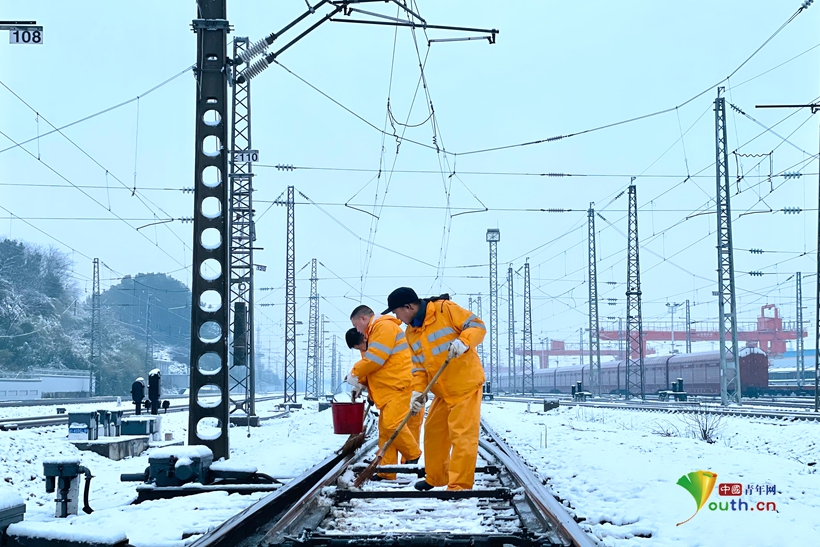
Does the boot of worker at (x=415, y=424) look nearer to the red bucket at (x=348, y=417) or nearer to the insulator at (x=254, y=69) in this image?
the red bucket at (x=348, y=417)

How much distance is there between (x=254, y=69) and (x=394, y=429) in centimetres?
593

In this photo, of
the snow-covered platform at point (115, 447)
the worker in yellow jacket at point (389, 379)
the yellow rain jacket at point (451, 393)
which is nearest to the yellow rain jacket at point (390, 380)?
the worker in yellow jacket at point (389, 379)

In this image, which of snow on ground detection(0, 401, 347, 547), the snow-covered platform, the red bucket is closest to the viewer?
snow on ground detection(0, 401, 347, 547)

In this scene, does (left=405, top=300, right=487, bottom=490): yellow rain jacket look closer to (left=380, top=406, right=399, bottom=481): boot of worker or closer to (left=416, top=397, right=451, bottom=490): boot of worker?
(left=416, top=397, right=451, bottom=490): boot of worker

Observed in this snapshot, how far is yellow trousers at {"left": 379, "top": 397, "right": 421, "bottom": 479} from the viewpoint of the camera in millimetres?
8594

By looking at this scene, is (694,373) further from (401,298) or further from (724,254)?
(401,298)

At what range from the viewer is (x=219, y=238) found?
394 inches

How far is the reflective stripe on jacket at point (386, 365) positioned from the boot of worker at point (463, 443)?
6.00 feet

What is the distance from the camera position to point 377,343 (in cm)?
845

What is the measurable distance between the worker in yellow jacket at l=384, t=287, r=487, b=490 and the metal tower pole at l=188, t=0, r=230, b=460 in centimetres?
339

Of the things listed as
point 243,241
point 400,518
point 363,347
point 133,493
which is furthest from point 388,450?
point 243,241

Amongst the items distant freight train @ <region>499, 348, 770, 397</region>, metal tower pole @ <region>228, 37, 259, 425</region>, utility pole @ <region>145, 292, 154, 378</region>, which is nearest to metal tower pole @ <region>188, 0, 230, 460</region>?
metal tower pole @ <region>228, 37, 259, 425</region>

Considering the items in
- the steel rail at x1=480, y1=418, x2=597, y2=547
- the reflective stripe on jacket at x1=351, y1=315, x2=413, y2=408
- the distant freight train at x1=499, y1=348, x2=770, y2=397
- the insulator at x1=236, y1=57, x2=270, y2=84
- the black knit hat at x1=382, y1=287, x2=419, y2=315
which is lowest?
the distant freight train at x1=499, y1=348, x2=770, y2=397

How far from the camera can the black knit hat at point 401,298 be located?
6.91 metres
